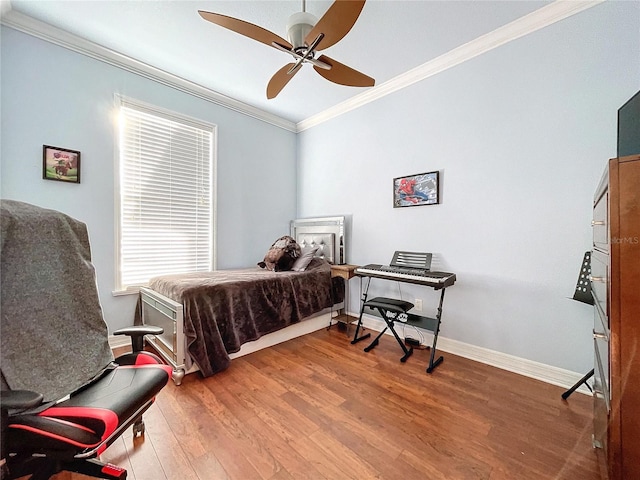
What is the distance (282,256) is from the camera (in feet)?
10.3

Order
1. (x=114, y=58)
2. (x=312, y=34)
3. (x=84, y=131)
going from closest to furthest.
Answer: (x=312, y=34) < (x=84, y=131) < (x=114, y=58)

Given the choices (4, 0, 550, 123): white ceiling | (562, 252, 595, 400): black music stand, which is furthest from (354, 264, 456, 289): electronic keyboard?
(4, 0, 550, 123): white ceiling

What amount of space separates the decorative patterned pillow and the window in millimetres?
825

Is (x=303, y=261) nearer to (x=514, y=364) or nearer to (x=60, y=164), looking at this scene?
(x=514, y=364)

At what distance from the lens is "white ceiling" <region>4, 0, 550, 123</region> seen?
1.98 metres

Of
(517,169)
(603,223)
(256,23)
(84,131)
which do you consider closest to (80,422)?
(603,223)

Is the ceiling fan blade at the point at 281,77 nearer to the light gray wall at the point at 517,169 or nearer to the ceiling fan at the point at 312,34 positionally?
the ceiling fan at the point at 312,34

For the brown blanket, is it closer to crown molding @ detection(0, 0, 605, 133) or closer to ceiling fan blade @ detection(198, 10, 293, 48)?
ceiling fan blade @ detection(198, 10, 293, 48)

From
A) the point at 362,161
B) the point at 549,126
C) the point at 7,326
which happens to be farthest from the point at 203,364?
the point at 549,126

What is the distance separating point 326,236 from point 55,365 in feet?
9.21

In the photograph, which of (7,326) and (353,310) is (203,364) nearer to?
(7,326)

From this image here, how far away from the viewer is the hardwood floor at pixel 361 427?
1.27 m


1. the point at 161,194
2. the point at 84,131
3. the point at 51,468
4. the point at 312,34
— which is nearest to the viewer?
the point at 51,468

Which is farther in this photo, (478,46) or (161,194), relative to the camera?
(161,194)
